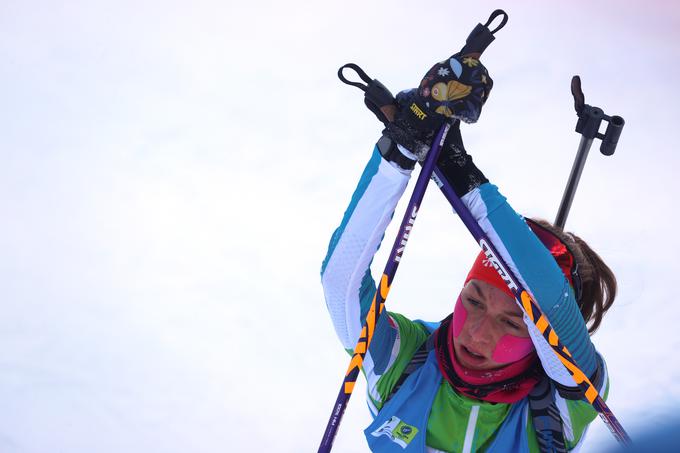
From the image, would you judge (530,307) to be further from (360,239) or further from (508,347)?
(360,239)

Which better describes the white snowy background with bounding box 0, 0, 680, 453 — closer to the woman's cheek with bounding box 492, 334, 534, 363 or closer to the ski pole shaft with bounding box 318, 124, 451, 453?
the ski pole shaft with bounding box 318, 124, 451, 453

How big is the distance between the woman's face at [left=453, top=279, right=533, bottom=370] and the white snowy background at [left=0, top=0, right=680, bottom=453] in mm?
1015

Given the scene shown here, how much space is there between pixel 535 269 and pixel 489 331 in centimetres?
28

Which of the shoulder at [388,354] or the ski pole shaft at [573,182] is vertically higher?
the ski pole shaft at [573,182]

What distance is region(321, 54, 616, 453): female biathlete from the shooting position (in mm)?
1995

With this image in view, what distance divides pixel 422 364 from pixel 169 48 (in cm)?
261

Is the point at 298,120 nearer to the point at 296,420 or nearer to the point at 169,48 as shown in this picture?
the point at 169,48

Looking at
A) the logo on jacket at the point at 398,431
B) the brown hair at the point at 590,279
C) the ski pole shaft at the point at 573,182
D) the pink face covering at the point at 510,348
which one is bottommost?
the logo on jacket at the point at 398,431

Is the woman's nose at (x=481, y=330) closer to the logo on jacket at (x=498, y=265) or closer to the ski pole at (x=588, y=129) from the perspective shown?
the logo on jacket at (x=498, y=265)

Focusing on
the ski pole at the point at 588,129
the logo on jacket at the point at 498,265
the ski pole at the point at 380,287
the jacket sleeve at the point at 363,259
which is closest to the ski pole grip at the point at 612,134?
the ski pole at the point at 588,129

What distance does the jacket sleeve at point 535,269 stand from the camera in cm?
200

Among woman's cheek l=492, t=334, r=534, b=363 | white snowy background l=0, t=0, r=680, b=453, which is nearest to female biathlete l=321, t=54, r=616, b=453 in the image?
woman's cheek l=492, t=334, r=534, b=363

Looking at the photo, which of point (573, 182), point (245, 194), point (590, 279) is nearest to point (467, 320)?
point (590, 279)

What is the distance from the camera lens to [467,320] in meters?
2.24
